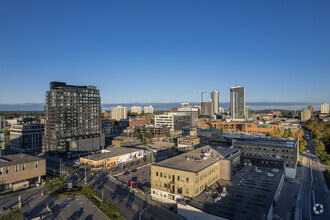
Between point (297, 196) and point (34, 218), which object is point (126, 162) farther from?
point (297, 196)

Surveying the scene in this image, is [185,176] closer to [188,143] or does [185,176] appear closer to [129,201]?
[129,201]

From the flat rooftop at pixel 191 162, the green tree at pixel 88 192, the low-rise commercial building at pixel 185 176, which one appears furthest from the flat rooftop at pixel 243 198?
the green tree at pixel 88 192

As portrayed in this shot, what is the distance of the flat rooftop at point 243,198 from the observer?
34316 millimetres

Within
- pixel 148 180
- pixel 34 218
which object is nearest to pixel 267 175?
pixel 148 180

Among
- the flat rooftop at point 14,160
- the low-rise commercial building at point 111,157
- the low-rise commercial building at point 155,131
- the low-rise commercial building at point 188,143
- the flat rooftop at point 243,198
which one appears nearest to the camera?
the flat rooftop at point 243,198

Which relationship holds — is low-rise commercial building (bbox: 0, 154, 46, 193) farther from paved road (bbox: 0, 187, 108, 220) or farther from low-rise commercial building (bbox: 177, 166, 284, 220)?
low-rise commercial building (bbox: 177, 166, 284, 220)

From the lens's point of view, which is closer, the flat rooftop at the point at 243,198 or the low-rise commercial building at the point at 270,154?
the flat rooftop at the point at 243,198

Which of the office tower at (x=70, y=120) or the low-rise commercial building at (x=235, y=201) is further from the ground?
the office tower at (x=70, y=120)

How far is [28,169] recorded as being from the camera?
51344 millimetres

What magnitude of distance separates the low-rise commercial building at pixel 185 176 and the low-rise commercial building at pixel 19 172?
28.8 m

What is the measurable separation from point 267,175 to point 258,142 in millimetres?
18909

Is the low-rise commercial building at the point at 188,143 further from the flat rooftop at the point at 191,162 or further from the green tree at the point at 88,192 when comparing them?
the green tree at the point at 88,192

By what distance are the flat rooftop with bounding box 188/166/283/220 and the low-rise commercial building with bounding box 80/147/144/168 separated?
38305mm

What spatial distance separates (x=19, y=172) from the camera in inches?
1954
